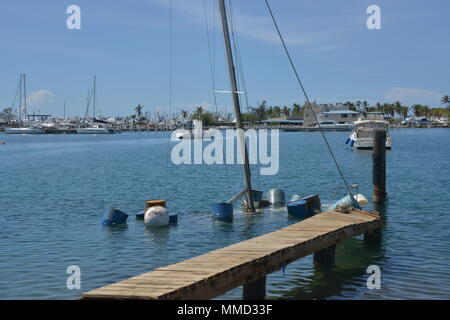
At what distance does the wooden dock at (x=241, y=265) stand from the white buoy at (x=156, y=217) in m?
7.28

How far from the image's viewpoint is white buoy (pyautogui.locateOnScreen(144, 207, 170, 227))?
23.3 meters

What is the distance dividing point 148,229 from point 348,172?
3372 cm

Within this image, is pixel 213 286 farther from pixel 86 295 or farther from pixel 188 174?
pixel 188 174

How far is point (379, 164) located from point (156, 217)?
11.5m

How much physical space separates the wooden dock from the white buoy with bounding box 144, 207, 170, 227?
287 inches

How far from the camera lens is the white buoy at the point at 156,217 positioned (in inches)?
918

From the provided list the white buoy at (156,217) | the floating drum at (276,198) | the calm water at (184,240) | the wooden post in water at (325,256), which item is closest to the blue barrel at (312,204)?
the calm water at (184,240)

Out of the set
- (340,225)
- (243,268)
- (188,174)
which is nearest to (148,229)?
(340,225)

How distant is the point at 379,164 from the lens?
2775cm

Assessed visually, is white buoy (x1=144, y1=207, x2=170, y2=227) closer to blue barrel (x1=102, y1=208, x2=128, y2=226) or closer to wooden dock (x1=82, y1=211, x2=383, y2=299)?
blue barrel (x1=102, y1=208, x2=128, y2=226)

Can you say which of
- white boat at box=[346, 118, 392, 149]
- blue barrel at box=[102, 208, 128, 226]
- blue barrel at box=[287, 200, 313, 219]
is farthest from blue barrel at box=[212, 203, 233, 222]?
white boat at box=[346, 118, 392, 149]

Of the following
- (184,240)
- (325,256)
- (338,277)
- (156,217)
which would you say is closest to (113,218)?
(156,217)

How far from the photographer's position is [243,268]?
41.2 feet

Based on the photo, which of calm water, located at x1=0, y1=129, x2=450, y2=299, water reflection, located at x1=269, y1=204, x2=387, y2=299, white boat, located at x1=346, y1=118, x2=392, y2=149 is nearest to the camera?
water reflection, located at x1=269, y1=204, x2=387, y2=299
